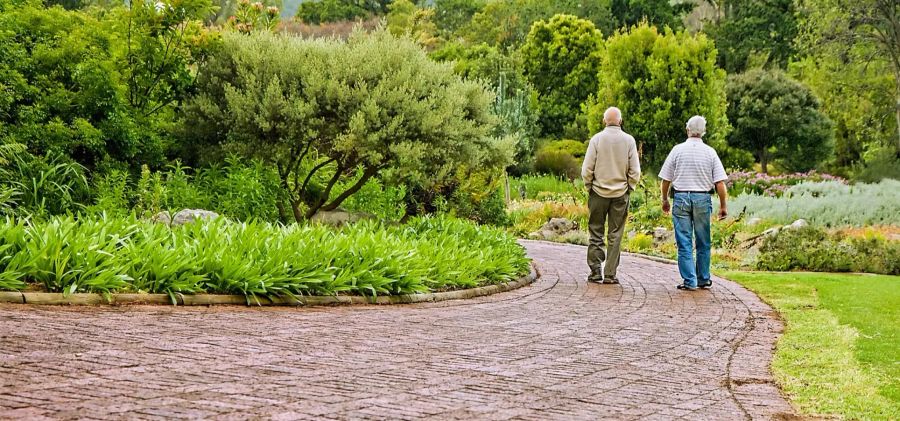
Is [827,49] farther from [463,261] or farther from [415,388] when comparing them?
[415,388]

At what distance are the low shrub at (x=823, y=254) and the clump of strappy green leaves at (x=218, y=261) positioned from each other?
6.17 m

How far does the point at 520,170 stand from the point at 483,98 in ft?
60.9

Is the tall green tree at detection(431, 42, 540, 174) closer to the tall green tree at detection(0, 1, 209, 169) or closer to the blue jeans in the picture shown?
the tall green tree at detection(0, 1, 209, 169)

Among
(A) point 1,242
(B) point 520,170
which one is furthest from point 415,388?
(B) point 520,170

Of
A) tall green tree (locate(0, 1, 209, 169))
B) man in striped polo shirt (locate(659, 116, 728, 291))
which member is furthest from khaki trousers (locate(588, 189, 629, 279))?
tall green tree (locate(0, 1, 209, 169))

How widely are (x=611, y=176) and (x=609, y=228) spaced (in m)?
0.67

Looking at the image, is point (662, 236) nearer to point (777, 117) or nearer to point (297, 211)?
point (297, 211)

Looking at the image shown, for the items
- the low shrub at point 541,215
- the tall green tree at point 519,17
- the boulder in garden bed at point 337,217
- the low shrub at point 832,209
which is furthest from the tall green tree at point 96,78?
Answer: the tall green tree at point 519,17

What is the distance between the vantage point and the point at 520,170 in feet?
101

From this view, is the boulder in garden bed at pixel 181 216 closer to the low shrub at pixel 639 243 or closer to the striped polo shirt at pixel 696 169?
the striped polo shirt at pixel 696 169

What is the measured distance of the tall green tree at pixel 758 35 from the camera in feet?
158

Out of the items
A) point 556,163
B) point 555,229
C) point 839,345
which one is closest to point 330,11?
point 556,163

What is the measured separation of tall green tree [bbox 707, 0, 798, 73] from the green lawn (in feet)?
129

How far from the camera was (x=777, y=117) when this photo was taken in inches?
1444
